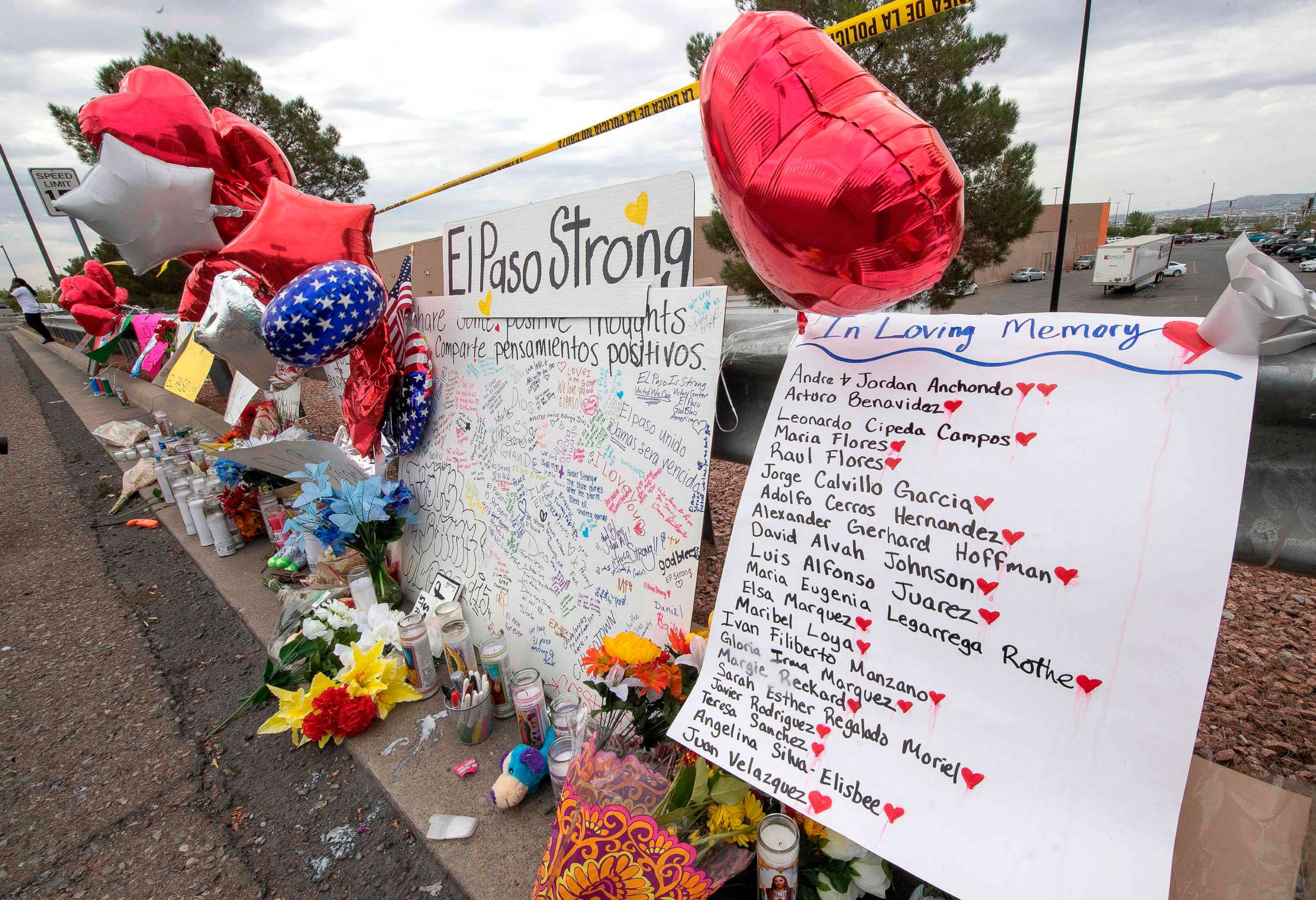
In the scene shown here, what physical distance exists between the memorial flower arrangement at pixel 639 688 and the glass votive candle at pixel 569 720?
0.91ft

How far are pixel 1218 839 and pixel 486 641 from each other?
199 centimetres

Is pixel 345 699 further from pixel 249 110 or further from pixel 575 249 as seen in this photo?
pixel 249 110

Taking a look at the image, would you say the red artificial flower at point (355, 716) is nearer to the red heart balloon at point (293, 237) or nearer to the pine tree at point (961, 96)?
the red heart balloon at point (293, 237)

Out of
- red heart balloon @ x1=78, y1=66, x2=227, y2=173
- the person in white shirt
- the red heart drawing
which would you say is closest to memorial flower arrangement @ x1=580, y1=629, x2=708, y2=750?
the red heart drawing

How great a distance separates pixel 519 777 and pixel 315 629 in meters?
1.27

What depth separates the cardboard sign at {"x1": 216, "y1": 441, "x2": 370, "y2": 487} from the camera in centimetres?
307

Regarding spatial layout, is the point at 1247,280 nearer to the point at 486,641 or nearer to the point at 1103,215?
the point at 486,641

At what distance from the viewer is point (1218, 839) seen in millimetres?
1038

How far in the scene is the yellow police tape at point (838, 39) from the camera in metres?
1.83

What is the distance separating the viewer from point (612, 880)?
1146 mm

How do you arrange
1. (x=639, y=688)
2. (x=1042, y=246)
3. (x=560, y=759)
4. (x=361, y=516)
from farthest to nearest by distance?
(x=1042, y=246) → (x=361, y=516) → (x=560, y=759) → (x=639, y=688)

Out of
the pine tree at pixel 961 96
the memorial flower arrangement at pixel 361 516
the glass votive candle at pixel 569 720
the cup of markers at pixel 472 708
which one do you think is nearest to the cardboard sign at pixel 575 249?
the memorial flower arrangement at pixel 361 516

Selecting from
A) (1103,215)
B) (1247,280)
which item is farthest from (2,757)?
(1103,215)

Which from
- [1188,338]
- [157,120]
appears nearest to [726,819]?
[1188,338]
